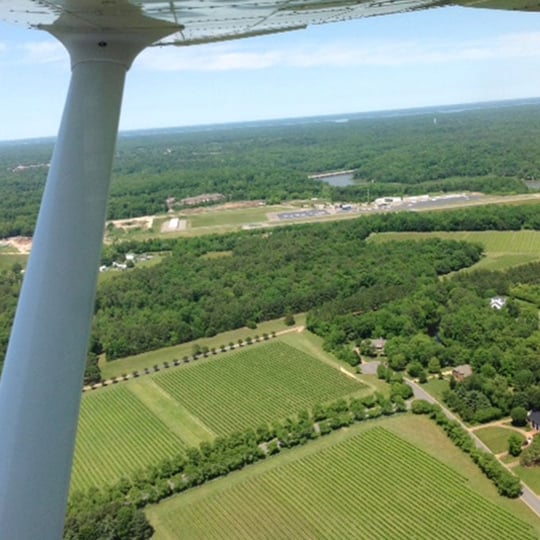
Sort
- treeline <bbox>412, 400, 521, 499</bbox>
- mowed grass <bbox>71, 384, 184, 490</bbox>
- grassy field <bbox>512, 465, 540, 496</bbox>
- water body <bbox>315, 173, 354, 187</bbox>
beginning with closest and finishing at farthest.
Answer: treeline <bbox>412, 400, 521, 499</bbox> < grassy field <bbox>512, 465, 540, 496</bbox> < mowed grass <bbox>71, 384, 184, 490</bbox> < water body <bbox>315, 173, 354, 187</bbox>

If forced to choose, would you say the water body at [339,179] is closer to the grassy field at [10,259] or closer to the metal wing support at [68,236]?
the grassy field at [10,259]

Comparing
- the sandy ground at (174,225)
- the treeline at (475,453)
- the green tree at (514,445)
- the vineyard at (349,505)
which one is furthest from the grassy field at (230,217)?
the green tree at (514,445)

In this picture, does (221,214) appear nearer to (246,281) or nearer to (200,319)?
(246,281)

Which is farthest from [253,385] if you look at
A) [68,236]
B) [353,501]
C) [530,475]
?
[68,236]

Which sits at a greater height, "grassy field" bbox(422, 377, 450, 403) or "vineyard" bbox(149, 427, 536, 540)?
"grassy field" bbox(422, 377, 450, 403)

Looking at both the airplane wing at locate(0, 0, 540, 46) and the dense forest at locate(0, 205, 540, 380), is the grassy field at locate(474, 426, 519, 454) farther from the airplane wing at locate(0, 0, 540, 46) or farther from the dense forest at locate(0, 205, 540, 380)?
the airplane wing at locate(0, 0, 540, 46)

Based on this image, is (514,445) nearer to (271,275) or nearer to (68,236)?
(68,236)

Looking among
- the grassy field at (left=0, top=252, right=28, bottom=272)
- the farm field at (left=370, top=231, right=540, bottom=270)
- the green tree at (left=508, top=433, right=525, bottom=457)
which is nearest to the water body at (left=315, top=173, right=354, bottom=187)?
the farm field at (left=370, top=231, right=540, bottom=270)
